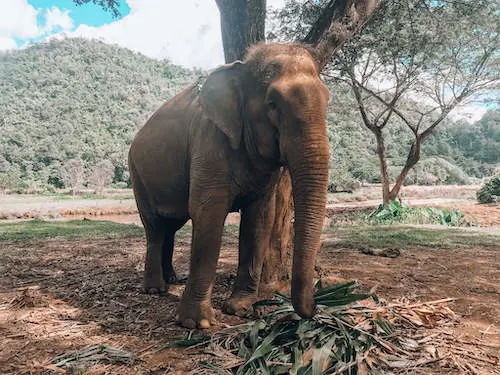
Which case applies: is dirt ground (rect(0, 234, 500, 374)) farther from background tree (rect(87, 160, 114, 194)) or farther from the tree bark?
background tree (rect(87, 160, 114, 194))

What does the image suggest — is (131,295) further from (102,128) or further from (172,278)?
(102,128)

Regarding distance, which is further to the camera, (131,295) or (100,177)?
(100,177)

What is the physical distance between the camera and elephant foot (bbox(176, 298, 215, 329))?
3.65 metres

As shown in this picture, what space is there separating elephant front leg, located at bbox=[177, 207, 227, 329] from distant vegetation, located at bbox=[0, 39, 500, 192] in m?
17.5

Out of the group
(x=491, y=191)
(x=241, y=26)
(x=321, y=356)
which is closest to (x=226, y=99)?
(x=241, y=26)

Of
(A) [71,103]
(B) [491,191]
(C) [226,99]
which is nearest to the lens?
(C) [226,99]

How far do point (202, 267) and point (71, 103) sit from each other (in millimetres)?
87297

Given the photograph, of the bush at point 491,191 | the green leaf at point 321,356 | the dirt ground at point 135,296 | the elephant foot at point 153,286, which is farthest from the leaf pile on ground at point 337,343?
the bush at point 491,191

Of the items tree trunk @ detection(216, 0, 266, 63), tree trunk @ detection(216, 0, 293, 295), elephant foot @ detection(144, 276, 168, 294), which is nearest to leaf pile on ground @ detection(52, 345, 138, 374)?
elephant foot @ detection(144, 276, 168, 294)

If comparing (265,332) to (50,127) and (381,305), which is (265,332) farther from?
(50,127)

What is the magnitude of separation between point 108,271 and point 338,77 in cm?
1358

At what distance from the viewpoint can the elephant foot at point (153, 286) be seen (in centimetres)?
485

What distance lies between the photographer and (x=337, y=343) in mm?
2898

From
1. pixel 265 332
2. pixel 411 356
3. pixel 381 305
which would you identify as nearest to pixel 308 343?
pixel 265 332
